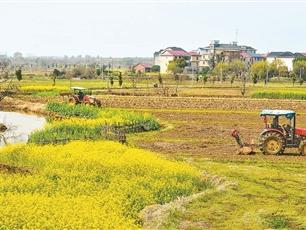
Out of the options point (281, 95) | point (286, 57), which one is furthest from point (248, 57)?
point (281, 95)

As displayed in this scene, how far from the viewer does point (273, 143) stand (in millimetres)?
27391

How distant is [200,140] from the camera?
3269 centimetres

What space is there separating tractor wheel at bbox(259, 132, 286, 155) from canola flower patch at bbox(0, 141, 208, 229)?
21.0 feet

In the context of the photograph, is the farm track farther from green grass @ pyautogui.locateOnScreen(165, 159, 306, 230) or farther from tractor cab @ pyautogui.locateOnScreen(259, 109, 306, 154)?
green grass @ pyautogui.locateOnScreen(165, 159, 306, 230)

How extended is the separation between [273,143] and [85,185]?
11.6 m

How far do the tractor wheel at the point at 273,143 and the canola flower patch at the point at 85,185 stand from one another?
641 cm

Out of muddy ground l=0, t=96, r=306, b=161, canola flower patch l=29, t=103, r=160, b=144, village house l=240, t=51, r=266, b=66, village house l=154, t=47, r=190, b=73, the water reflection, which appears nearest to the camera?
muddy ground l=0, t=96, r=306, b=161

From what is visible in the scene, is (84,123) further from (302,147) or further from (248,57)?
(248,57)

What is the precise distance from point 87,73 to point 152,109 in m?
74.3

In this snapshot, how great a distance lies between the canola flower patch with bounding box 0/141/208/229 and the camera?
14312mm

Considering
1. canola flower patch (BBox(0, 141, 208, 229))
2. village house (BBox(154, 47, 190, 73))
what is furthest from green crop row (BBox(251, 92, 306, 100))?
village house (BBox(154, 47, 190, 73))

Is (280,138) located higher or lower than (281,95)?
higher

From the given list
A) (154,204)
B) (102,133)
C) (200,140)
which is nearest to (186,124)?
(200,140)

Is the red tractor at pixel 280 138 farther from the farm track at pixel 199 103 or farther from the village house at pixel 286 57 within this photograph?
the village house at pixel 286 57
